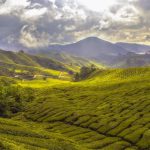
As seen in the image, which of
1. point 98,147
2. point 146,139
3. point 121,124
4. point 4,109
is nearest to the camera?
point 98,147

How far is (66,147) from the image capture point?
260 ft

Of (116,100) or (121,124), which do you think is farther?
(116,100)

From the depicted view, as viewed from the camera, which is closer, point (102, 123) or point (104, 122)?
point (102, 123)

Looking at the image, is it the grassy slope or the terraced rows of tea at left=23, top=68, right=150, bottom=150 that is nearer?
the grassy slope

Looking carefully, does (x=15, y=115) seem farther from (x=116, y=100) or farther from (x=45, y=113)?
(x=116, y=100)

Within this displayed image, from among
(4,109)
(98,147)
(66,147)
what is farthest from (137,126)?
(4,109)

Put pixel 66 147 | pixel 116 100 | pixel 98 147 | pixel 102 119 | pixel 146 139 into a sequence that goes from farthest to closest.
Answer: pixel 116 100
pixel 102 119
pixel 146 139
pixel 98 147
pixel 66 147

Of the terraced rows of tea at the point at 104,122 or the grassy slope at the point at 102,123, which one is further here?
the terraced rows of tea at the point at 104,122

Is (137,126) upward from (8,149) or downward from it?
downward

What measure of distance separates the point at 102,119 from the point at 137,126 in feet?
82.2

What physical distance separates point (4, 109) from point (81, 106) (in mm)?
42015

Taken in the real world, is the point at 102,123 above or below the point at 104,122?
below

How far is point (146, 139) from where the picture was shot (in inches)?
4316

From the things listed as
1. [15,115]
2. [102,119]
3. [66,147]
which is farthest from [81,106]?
[66,147]
